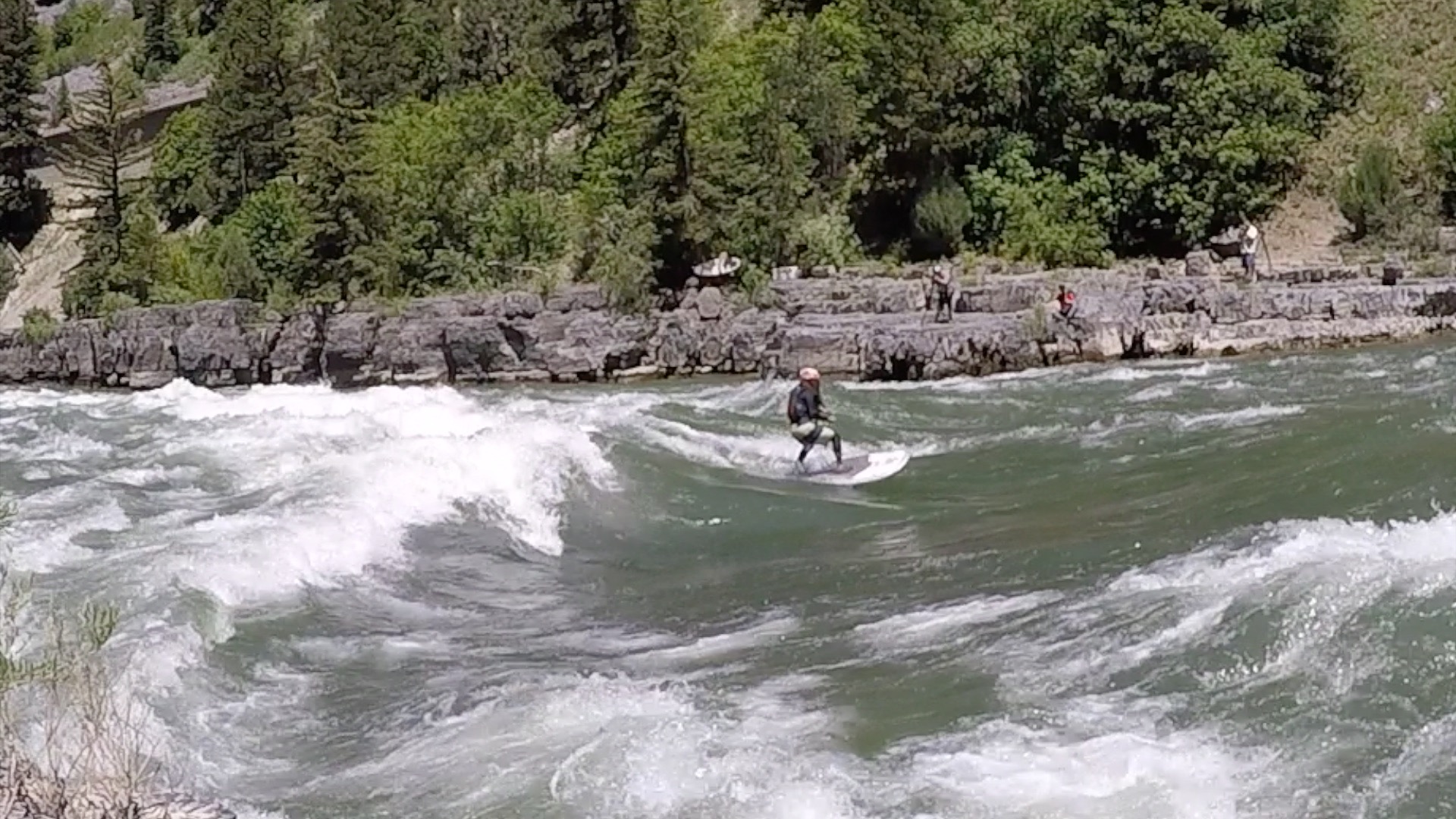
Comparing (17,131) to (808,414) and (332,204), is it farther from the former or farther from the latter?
(808,414)

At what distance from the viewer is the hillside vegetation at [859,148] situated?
1494 inches

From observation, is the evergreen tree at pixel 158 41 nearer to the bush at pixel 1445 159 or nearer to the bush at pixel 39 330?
the bush at pixel 39 330

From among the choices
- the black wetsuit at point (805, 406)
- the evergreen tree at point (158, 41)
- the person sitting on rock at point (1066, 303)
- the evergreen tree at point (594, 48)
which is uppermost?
the evergreen tree at point (158, 41)

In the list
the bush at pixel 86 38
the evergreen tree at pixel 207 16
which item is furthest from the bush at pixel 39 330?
the evergreen tree at pixel 207 16

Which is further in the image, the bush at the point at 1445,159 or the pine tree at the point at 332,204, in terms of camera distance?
the pine tree at the point at 332,204

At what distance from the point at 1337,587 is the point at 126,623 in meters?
8.65

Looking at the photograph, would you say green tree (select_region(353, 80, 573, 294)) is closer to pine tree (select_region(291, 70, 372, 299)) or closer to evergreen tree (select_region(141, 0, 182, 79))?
pine tree (select_region(291, 70, 372, 299))

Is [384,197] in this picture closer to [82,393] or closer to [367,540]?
[82,393]

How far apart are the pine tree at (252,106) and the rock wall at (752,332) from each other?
17014mm

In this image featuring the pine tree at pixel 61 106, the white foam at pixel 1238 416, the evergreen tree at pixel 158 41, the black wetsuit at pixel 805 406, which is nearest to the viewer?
the black wetsuit at pixel 805 406

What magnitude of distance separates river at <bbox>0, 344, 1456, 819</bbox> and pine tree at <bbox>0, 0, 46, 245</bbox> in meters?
53.9

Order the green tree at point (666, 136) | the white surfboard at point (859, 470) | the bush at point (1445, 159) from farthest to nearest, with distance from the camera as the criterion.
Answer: the green tree at point (666, 136) < the bush at point (1445, 159) < the white surfboard at point (859, 470)

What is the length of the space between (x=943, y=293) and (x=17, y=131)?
5265 cm

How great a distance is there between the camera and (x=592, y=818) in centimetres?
931
